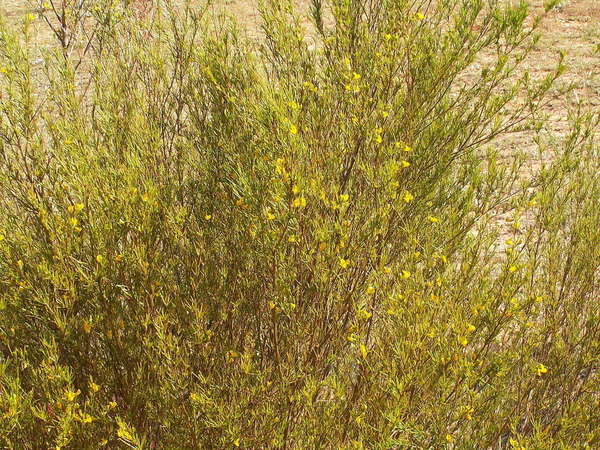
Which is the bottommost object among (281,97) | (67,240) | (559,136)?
(559,136)

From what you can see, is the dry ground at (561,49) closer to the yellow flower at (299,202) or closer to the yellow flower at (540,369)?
the yellow flower at (540,369)

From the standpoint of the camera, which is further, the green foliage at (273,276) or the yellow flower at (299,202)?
the green foliage at (273,276)

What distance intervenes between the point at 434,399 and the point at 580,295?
122 centimetres

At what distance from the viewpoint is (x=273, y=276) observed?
8.89ft

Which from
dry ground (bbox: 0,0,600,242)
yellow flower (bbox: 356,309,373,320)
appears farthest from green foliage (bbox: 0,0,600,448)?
dry ground (bbox: 0,0,600,242)

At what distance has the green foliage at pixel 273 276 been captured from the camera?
2.64m

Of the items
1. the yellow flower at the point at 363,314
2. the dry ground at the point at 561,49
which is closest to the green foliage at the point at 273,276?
the yellow flower at the point at 363,314

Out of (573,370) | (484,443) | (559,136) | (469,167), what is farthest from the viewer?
(559,136)

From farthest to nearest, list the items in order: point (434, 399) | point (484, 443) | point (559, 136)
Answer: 1. point (559, 136)
2. point (484, 443)
3. point (434, 399)

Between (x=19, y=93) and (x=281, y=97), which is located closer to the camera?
(x=281, y=97)

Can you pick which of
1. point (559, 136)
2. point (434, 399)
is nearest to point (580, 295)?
point (434, 399)

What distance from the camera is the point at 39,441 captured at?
2.81 meters

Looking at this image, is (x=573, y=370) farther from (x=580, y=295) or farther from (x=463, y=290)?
(x=463, y=290)

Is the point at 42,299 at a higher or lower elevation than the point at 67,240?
lower
